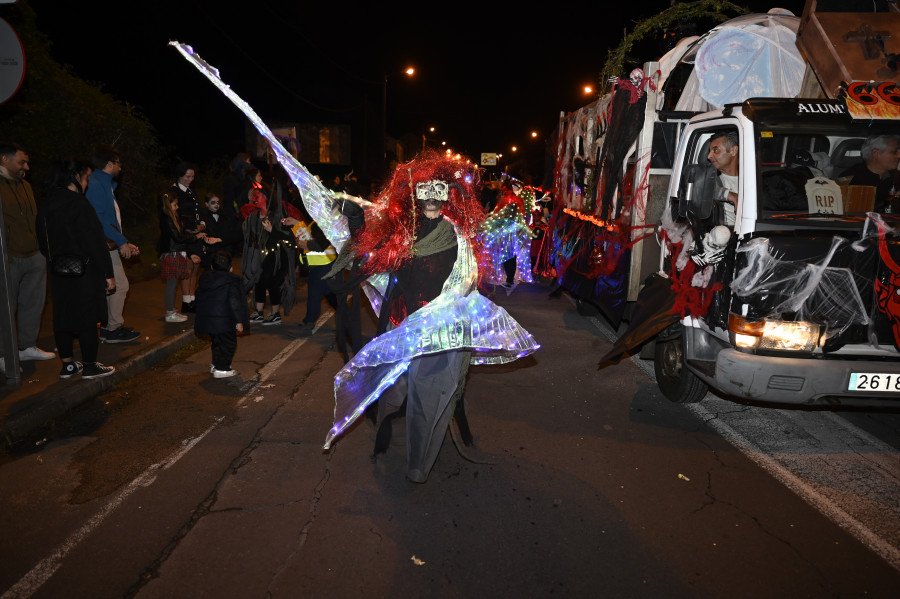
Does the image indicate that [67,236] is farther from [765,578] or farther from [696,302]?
[765,578]

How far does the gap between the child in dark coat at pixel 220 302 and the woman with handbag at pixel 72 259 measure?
899 mm

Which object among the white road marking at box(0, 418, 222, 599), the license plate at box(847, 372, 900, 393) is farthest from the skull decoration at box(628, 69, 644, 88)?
the white road marking at box(0, 418, 222, 599)

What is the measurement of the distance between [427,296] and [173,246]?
533 centimetres

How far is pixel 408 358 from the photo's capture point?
3.67m

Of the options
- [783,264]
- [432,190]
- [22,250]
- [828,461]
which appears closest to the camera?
[432,190]

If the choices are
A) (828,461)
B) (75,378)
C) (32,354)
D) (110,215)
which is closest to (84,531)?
(75,378)

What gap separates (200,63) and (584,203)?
20.4 ft

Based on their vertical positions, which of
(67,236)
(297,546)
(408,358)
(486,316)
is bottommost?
(297,546)

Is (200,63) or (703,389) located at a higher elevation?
(200,63)

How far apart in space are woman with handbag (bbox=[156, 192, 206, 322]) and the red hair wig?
4799mm

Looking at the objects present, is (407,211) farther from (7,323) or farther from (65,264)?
(7,323)

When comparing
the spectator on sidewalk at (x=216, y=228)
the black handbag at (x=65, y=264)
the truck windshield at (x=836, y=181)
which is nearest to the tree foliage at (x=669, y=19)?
the truck windshield at (x=836, y=181)

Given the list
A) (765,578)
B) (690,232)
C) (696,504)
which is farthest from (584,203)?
(765,578)

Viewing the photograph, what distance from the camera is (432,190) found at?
3.85 meters
